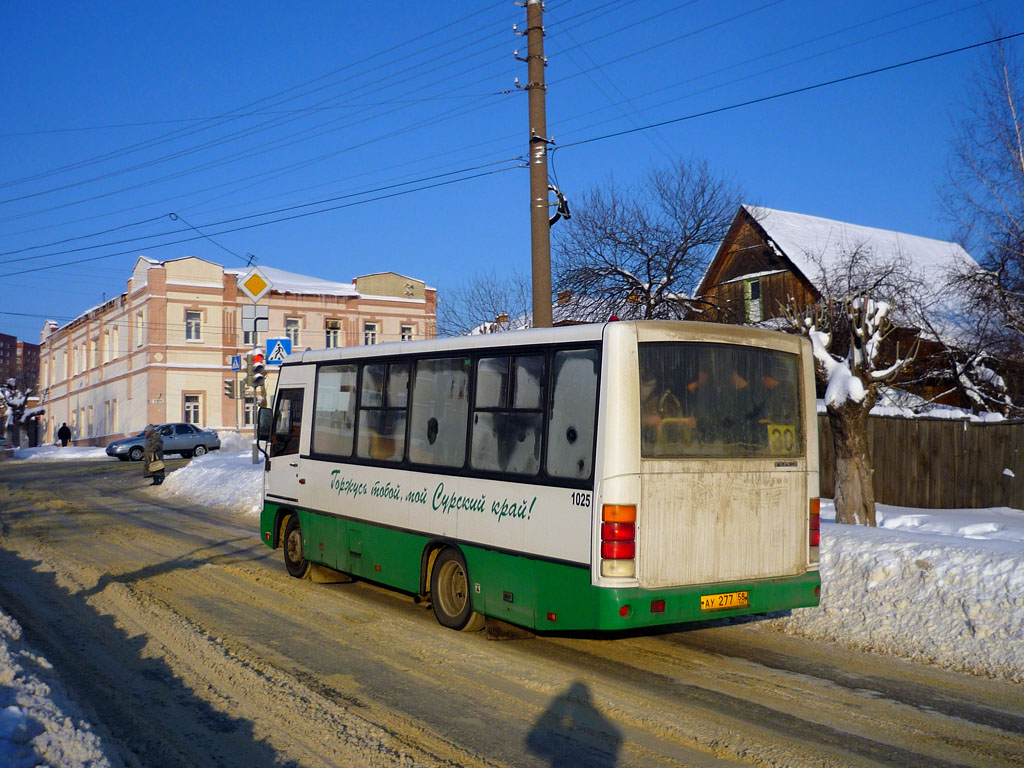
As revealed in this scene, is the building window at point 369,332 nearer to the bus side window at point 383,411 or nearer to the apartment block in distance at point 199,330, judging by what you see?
the apartment block in distance at point 199,330

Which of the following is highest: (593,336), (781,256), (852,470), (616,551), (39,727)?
(781,256)

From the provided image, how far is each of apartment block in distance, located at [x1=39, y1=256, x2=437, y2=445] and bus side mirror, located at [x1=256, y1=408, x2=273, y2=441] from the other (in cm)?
4077

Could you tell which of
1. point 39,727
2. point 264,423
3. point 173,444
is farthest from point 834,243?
point 39,727

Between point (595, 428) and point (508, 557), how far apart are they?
1.51 metres

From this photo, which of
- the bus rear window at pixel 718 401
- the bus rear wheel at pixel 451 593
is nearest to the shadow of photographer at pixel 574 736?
the bus rear window at pixel 718 401

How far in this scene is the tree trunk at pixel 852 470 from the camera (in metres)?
14.6

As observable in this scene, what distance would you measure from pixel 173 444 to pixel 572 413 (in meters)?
39.2

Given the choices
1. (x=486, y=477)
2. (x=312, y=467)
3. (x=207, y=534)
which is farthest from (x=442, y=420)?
(x=207, y=534)

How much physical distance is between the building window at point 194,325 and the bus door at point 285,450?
1785 inches

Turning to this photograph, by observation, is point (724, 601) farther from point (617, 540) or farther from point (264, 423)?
point (264, 423)

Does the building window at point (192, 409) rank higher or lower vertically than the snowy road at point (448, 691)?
higher

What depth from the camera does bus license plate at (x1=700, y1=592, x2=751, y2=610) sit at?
745 cm

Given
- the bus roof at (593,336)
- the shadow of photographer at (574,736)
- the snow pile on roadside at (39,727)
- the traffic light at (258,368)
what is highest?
the traffic light at (258,368)

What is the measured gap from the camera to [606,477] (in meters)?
7.16
